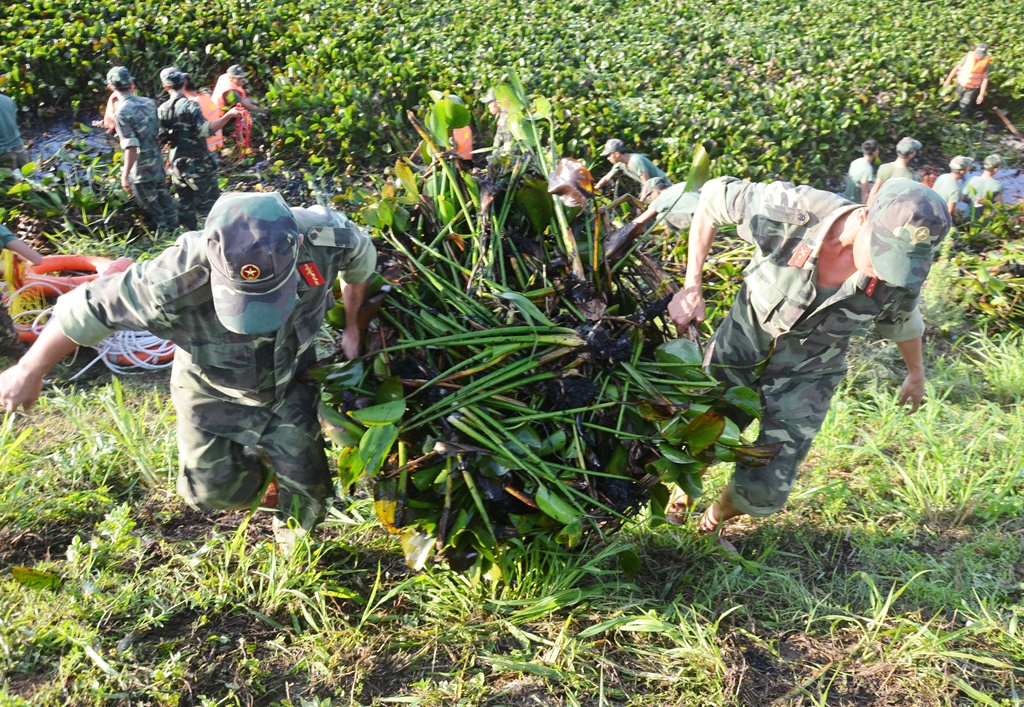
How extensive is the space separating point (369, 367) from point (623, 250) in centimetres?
98

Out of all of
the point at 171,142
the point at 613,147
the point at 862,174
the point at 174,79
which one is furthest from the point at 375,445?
the point at 862,174

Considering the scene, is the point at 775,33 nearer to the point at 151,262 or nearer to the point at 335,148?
the point at 335,148

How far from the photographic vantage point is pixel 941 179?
7012 mm

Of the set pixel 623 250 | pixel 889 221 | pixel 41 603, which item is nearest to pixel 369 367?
pixel 623 250

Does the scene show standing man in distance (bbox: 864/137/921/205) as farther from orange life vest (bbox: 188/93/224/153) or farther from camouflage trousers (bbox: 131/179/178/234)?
camouflage trousers (bbox: 131/179/178/234)

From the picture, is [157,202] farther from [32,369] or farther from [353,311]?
[353,311]

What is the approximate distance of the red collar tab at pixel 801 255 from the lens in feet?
9.16

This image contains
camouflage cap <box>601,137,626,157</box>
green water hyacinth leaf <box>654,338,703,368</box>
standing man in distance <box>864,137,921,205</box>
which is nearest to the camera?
green water hyacinth leaf <box>654,338,703,368</box>

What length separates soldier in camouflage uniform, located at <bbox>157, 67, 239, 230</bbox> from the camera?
5.97m

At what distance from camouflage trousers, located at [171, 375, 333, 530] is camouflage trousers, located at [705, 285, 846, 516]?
1.52m

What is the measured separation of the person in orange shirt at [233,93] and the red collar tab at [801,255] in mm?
5255

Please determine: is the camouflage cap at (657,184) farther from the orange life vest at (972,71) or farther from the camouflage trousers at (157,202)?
the orange life vest at (972,71)

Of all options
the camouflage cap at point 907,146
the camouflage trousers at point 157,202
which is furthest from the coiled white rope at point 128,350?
the camouflage cap at point 907,146

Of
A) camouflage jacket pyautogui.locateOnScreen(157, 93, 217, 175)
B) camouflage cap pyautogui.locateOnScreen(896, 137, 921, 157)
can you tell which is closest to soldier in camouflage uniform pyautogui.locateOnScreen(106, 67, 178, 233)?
camouflage jacket pyautogui.locateOnScreen(157, 93, 217, 175)
